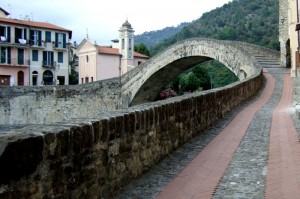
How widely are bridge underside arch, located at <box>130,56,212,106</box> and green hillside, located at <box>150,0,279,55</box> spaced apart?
2189 cm

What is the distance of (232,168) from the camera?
6293 mm

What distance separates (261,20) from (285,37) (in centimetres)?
3974

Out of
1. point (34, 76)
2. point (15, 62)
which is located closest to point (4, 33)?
point (15, 62)

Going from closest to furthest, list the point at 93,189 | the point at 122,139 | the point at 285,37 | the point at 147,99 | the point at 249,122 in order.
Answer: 1. the point at 93,189
2. the point at 122,139
3. the point at 249,122
4. the point at 285,37
5. the point at 147,99

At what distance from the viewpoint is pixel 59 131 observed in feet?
11.9

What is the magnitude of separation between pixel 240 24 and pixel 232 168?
69106mm

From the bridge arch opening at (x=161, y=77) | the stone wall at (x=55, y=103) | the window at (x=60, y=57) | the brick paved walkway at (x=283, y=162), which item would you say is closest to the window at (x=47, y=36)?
the window at (x=60, y=57)

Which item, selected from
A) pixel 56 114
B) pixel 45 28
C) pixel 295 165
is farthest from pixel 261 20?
pixel 295 165

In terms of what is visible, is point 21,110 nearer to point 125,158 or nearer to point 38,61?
point 38,61

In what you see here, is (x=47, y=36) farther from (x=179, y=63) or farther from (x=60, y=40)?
(x=179, y=63)

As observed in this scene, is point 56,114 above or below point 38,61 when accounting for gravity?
below

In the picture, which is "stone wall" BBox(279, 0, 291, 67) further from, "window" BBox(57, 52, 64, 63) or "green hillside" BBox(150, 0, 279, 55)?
"window" BBox(57, 52, 64, 63)

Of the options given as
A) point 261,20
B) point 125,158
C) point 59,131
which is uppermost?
point 261,20

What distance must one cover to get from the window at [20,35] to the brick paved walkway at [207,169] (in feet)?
135
